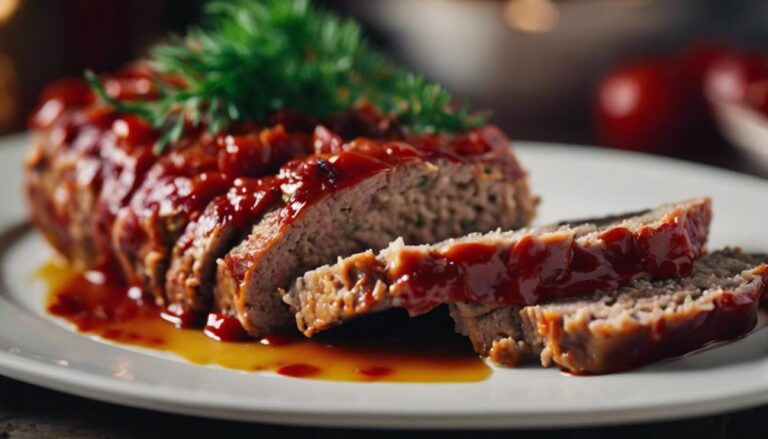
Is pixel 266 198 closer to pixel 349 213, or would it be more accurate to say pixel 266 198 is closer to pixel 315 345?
pixel 349 213

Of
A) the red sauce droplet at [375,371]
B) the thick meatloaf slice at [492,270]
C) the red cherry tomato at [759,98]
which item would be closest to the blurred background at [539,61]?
the red cherry tomato at [759,98]

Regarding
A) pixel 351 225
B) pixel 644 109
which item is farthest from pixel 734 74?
pixel 351 225

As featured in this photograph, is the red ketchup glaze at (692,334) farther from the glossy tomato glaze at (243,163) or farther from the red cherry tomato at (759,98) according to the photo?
the red cherry tomato at (759,98)

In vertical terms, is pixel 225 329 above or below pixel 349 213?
below

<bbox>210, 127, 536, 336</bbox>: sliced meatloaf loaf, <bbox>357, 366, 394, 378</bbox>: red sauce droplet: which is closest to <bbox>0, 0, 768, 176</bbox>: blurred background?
<bbox>210, 127, 536, 336</bbox>: sliced meatloaf loaf

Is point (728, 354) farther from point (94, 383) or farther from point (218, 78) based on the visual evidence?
point (218, 78)
